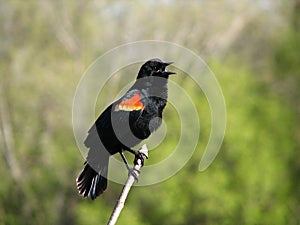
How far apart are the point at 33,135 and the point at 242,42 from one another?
15.2m

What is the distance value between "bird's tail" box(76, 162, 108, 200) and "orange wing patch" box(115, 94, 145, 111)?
0.52 meters

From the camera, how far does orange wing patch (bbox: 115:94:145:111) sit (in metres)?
5.38

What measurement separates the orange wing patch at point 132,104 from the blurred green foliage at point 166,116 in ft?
81.1

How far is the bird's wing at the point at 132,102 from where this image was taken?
17.7 feet

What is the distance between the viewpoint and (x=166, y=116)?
3475 centimetres

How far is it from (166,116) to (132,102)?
96.2 feet

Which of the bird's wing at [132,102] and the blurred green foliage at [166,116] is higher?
the blurred green foliage at [166,116]

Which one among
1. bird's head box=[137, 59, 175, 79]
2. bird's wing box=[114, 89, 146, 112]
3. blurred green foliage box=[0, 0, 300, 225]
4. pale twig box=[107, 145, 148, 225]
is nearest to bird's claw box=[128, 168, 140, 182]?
pale twig box=[107, 145, 148, 225]

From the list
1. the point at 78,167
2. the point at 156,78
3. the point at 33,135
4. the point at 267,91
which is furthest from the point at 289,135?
the point at 156,78

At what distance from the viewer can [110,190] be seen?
1404 inches

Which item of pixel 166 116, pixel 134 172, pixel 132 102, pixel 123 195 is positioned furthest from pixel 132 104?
pixel 166 116

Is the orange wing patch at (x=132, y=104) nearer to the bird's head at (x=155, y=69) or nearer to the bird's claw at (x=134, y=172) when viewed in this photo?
the bird's head at (x=155, y=69)

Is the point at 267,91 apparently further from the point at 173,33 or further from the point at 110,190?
the point at 110,190

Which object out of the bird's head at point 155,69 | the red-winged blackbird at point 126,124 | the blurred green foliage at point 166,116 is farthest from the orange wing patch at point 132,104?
the blurred green foliage at point 166,116
